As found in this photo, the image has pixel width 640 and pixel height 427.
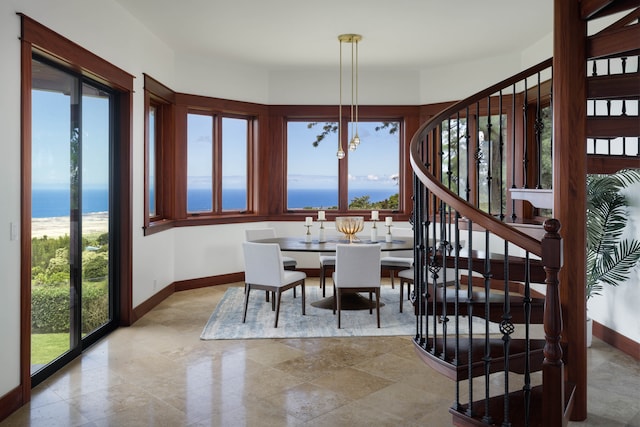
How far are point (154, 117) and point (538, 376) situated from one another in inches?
191

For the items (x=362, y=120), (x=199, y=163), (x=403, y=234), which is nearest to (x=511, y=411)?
(x=403, y=234)

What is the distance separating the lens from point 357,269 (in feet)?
15.4

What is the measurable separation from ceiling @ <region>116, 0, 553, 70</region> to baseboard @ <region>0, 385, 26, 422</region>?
3.25 m

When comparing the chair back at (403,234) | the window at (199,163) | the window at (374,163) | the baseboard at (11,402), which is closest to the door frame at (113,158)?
the baseboard at (11,402)

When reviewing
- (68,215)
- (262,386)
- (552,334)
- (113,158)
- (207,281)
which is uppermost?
(113,158)

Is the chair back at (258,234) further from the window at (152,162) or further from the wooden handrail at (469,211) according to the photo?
the wooden handrail at (469,211)

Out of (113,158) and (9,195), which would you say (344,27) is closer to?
(113,158)

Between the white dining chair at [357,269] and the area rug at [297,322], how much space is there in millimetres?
177

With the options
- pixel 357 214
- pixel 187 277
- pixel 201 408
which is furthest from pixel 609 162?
pixel 187 277

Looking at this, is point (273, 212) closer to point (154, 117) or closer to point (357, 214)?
point (357, 214)

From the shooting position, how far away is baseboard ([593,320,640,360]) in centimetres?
393

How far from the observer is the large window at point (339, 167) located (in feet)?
24.2

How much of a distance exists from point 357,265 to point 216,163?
9.59 ft

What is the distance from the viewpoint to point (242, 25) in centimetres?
523
